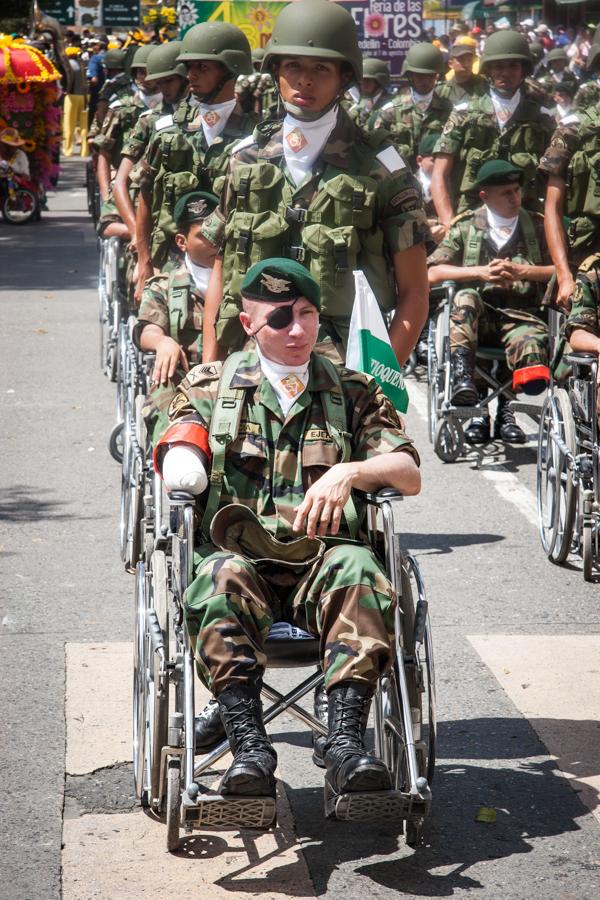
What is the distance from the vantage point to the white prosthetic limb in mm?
4414

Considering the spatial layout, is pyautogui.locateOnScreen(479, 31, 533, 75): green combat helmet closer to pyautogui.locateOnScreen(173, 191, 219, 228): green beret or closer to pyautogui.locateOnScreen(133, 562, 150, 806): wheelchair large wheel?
pyautogui.locateOnScreen(173, 191, 219, 228): green beret

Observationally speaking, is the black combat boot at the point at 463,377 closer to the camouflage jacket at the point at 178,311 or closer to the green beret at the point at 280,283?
the camouflage jacket at the point at 178,311

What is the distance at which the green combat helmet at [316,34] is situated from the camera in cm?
564

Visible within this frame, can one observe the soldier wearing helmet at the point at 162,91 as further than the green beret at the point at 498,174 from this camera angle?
Yes

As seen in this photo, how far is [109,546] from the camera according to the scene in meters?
7.75

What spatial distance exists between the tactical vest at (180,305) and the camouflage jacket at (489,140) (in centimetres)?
399

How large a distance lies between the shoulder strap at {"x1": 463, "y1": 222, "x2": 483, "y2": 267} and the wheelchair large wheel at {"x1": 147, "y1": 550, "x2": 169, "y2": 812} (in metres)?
5.53

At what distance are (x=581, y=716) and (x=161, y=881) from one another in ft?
6.10

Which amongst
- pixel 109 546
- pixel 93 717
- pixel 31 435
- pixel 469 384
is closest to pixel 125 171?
pixel 31 435

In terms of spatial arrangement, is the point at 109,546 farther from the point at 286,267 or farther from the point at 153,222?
the point at 286,267

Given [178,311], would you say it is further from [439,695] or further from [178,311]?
[439,695]

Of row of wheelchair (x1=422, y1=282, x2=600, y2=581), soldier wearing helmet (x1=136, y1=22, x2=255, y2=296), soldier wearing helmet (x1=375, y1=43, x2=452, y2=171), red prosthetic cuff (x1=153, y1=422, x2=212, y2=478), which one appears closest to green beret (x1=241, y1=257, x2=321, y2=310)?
red prosthetic cuff (x1=153, y1=422, x2=212, y2=478)

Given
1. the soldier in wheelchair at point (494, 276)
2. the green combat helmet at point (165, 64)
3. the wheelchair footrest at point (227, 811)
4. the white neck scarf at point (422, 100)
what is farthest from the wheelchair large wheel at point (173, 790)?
the white neck scarf at point (422, 100)

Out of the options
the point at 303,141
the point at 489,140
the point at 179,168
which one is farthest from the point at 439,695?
the point at 489,140
